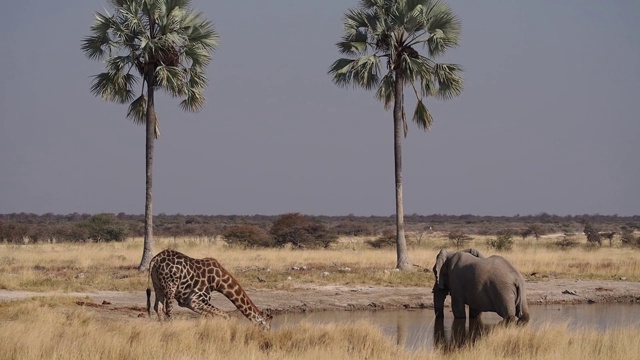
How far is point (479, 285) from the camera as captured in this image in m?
19.3

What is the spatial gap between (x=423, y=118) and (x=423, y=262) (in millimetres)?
5800

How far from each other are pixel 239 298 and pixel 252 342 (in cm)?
405

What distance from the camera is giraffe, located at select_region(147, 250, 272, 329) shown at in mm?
18500

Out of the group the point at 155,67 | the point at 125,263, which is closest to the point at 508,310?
the point at 155,67

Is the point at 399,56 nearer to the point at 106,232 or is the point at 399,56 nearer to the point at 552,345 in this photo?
the point at 552,345

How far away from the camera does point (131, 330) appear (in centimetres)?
1469

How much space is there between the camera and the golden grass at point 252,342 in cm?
1295

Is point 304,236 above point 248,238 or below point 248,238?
above

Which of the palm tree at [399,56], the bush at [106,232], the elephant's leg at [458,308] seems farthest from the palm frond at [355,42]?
the bush at [106,232]

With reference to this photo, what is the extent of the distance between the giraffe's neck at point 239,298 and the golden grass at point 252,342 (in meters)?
1.72

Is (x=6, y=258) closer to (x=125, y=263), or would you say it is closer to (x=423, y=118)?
(x=125, y=263)

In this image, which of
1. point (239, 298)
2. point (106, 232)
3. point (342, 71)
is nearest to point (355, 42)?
point (342, 71)

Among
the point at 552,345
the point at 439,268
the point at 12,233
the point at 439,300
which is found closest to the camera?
A: the point at 552,345

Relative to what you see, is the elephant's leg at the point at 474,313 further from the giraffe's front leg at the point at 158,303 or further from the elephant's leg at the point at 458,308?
the giraffe's front leg at the point at 158,303
